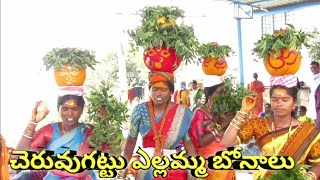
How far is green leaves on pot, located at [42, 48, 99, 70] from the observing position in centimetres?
362

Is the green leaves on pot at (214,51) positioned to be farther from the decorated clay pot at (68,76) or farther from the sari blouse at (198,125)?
the decorated clay pot at (68,76)

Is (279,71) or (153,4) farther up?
(153,4)

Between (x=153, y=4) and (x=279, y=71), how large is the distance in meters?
1.18

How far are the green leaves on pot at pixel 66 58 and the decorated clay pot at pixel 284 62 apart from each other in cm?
145

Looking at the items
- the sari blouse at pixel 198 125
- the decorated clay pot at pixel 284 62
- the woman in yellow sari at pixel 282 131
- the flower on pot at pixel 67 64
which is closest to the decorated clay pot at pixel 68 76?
the flower on pot at pixel 67 64

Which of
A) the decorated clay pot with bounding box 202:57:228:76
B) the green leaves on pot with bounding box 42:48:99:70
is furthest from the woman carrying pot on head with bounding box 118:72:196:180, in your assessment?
the decorated clay pot with bounding box 202:57:228:76

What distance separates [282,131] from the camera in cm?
341

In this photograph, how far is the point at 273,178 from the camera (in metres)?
3.23

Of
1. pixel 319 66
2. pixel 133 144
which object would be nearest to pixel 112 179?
pixel 133 144

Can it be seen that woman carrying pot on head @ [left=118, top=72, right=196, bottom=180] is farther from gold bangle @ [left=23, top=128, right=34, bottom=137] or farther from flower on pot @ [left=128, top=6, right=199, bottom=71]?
gold bangle @ [left=23, top=128, right=34, bottom=137]

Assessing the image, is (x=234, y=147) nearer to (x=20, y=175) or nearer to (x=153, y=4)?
(x=153, y=4)

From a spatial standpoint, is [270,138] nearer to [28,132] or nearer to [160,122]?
[160,122]

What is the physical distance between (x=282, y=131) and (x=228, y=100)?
3.85 feet

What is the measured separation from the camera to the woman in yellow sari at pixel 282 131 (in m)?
3.37
